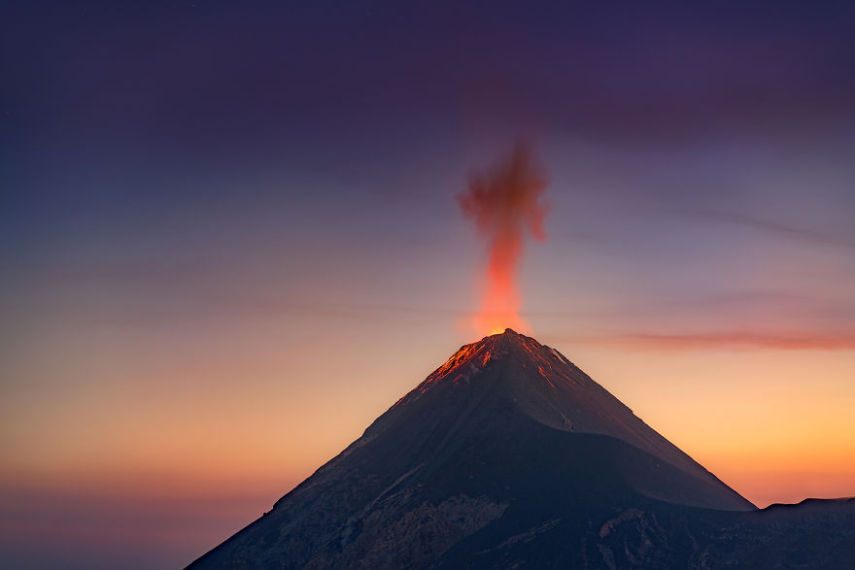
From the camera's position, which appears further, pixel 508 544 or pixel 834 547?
pixel 508 544

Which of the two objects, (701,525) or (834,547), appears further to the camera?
(701,525)

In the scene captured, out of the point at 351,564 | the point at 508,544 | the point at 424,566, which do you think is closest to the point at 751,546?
the point at 508,544

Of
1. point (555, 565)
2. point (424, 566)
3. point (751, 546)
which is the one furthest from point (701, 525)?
point (424, 566)

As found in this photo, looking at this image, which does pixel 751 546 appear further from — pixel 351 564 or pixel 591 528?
pixel 351 564

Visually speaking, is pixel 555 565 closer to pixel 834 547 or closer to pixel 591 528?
pixel 591 528

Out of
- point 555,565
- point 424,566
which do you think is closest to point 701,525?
point 555,565

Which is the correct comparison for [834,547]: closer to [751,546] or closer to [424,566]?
[751,546]

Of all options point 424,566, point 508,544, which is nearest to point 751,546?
point 508,544
